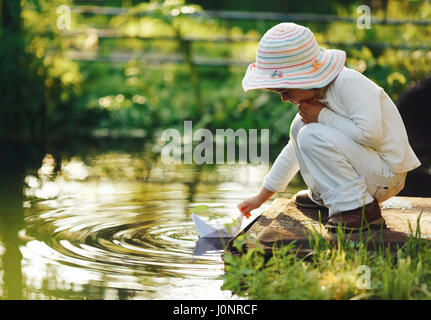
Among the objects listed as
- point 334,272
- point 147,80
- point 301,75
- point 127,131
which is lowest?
point 127,131

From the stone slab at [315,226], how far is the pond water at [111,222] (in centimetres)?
27

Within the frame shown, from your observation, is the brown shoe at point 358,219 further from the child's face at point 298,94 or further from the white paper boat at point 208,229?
the white paper boat at point 208,229

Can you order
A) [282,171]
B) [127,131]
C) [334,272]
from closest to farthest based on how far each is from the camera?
1. [334,272]
2. [282,171]
3. [127,131]

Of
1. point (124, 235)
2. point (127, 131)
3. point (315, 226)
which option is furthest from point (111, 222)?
point (127, 131)

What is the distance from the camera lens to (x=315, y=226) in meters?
3.31

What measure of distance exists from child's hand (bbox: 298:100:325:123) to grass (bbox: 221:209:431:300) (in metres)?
0.51

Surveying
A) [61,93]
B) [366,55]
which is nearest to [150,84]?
[61,93]

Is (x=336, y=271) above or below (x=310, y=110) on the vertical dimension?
below

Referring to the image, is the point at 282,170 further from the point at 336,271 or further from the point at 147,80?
the point at 147,80

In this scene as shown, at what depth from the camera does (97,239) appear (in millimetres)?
3727

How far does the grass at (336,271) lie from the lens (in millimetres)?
2580

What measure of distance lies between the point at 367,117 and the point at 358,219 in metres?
0.43

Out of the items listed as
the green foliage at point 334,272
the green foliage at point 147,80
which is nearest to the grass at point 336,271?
the green foliage at point 334,272
